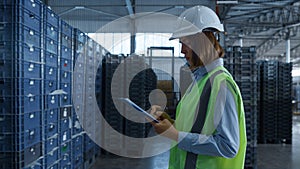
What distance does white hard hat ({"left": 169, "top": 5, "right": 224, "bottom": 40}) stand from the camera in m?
1.59

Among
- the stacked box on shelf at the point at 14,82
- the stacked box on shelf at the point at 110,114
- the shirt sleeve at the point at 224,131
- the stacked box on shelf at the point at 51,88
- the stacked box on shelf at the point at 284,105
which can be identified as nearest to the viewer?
the shirt sleeve at the point at 224,131

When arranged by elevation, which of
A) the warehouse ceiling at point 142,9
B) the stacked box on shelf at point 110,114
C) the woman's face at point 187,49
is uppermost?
the warehouse ceiling at point 142,9

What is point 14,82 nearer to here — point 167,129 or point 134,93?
point 167,129

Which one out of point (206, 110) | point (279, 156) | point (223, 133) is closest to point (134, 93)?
point (279, 156)

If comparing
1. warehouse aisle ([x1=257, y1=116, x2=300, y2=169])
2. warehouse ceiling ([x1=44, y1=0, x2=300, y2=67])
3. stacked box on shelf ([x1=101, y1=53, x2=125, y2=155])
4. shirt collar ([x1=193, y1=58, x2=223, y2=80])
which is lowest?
warehouse aisle ([x1=257, y1=116, x2=300, y2=169])

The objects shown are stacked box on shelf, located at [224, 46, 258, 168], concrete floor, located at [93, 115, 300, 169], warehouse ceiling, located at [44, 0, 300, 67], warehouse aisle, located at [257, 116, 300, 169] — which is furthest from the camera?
warehouse ceiling, located at [44, 0, 300, 67]

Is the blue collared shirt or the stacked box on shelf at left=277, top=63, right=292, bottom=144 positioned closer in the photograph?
the blue collared shirt

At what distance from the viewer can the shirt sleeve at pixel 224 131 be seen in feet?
4.64

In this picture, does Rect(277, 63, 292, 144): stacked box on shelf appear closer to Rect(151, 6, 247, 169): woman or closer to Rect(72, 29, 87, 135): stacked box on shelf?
Rect(72, 29, 87, 135): stacked box on shelf

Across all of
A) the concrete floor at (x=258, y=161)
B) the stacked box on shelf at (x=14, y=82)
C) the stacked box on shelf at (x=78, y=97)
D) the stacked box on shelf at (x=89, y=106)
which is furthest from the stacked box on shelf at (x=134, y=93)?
the stacked box on shelf at (x=14, y=82)

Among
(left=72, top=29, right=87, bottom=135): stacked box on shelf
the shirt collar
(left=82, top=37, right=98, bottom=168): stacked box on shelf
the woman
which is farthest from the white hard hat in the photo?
(left=82, top=37, right=98, bottom=168): stacked box on shelf

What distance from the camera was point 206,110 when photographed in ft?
4.95

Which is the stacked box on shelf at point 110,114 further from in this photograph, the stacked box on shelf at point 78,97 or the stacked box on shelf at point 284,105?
the stacked box on shelf at point 284,105

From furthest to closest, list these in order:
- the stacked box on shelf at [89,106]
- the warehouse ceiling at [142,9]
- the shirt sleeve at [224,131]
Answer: the warehouse ceiling at [142,9] < the stacked box on shelf at [89,106] < the shirt sleeve at [224,131]
